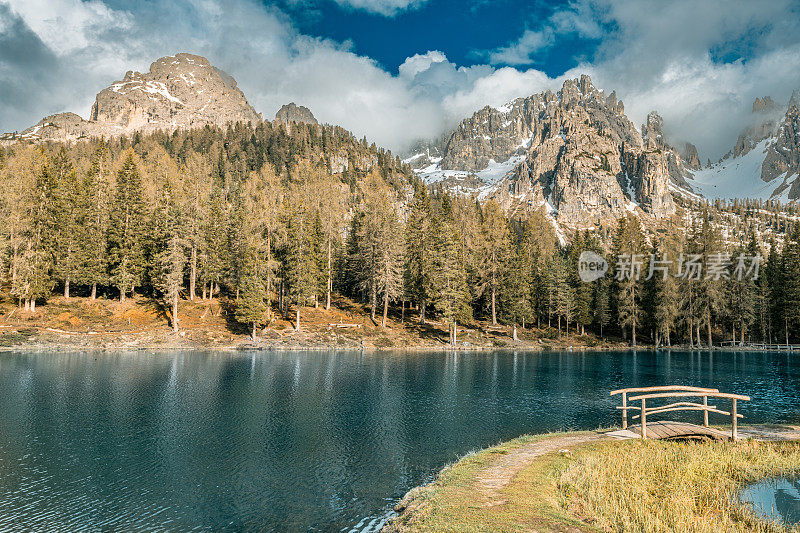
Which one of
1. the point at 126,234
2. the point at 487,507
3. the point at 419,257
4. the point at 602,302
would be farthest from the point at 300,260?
the point at 487,507

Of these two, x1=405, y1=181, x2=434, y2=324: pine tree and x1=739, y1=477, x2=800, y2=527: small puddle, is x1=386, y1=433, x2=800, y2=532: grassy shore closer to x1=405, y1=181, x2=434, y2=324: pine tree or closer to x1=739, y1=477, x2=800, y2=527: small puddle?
x1=739, y1=477, x2=800, y2=527: small puddle

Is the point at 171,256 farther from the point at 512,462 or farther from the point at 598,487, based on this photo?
the point at 598,487

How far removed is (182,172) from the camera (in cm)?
12150

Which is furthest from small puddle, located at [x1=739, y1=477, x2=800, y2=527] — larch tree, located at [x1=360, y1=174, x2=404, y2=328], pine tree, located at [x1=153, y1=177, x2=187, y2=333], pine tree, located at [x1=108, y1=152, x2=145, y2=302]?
pine tree, located at [x1=108, y1=152, x2=145, y2=302]

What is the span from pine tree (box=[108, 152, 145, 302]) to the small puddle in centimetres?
7535

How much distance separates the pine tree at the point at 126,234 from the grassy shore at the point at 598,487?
68099 mm

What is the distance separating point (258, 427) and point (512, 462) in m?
14.6

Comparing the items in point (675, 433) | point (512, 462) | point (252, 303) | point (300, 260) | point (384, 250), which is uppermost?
point (384, 250)

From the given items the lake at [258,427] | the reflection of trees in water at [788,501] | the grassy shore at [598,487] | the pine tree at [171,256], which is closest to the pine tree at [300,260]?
the pine tree at [171,256]

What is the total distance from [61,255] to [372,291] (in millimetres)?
48180

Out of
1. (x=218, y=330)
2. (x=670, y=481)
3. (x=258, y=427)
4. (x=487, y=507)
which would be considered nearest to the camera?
(x=487, y=507)

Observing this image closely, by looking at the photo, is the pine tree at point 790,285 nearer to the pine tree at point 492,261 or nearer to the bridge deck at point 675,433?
the pine tree at point 492,261

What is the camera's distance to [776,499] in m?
14.2

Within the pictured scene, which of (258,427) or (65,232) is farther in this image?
(65,232)
